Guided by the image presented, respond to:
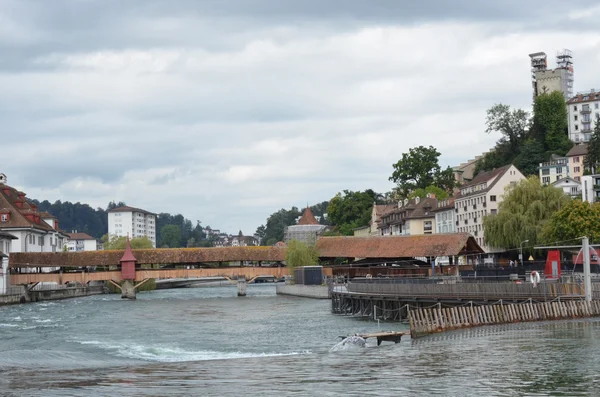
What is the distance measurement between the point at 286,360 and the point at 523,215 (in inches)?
2130

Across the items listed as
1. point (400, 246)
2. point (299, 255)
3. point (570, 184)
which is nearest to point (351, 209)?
point (570, 184)

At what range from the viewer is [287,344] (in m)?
34.1

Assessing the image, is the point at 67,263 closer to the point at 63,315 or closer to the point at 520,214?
the point at 63,315

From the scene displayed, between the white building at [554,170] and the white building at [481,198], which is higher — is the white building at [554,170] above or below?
above

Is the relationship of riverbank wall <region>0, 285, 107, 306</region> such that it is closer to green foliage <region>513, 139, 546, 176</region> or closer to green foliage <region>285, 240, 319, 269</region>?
green foliage <region>285, 240, 319, 269</region>

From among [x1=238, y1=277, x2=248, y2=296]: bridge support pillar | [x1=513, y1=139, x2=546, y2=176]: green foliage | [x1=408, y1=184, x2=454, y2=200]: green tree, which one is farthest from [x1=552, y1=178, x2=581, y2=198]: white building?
[x1=238, y1=277, x2=248, y2=296]: bridge support pillar

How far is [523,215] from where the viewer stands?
254 ft

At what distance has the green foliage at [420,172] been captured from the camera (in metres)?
125

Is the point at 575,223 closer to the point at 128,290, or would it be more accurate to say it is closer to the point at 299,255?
the point at 299,255

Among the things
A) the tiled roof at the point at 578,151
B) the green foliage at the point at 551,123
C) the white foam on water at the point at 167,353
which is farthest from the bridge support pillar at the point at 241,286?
the green foliage at the point at 551,123

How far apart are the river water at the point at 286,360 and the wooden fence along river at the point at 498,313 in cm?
82

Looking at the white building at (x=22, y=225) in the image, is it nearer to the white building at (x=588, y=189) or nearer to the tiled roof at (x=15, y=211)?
the tiled roof at (x=15, y=211)

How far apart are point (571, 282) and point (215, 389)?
23.2 m

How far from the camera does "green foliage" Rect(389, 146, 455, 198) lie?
124812mm
